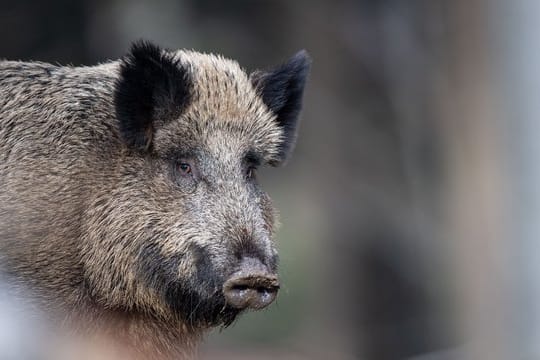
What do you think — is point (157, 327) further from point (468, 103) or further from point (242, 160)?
point (468, 103)

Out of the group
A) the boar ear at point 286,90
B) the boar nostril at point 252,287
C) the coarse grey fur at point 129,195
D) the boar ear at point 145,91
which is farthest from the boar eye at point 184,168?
the boar nostril at point 252,287

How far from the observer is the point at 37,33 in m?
16.4

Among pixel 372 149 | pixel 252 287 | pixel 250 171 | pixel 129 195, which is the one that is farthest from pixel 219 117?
pixel 372 149

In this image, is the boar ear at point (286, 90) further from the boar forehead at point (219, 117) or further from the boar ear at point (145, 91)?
the boar ear at point (145, 91)

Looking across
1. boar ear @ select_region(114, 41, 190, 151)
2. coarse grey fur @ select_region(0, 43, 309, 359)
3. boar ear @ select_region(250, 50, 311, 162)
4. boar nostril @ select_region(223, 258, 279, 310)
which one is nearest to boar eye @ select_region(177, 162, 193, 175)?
coarse grey fur @ select_region(0, 43, 309, 359)

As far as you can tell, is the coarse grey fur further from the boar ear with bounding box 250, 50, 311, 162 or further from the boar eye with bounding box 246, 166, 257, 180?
the boar ear with bounding box 250, 50, 311, 162

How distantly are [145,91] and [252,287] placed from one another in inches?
53.9

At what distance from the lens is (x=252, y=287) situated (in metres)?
6.34

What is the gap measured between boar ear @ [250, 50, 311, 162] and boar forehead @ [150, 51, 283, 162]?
0.11 meters

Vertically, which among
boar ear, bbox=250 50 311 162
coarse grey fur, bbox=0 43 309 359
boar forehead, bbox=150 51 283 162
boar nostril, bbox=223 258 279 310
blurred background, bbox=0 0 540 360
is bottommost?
boar nostril, bbox=223 258 279 310

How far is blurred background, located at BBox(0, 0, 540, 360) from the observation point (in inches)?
571

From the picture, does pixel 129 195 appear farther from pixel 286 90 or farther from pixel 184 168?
pixel 286 90

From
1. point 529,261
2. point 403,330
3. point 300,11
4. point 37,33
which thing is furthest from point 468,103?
point 529,261

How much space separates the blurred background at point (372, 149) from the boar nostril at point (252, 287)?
7290mm
